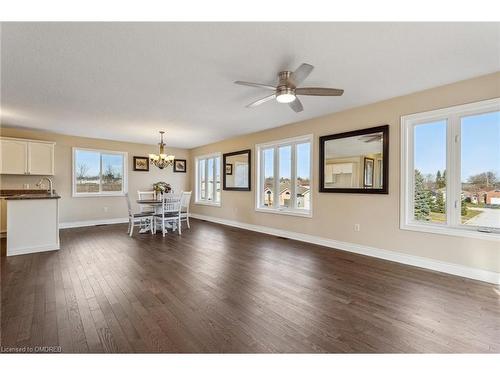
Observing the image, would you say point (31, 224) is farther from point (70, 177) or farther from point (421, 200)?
point (421, 200)

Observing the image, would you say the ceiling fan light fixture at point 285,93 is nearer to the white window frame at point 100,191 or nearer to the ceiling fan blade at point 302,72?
the ceiling fan blade at point 302,72

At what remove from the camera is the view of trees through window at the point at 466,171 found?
9.75ft

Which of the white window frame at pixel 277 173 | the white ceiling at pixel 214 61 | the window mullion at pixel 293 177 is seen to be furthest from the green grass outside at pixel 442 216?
the window mullion at pixel 293 177

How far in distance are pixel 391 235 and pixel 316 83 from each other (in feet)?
8.49

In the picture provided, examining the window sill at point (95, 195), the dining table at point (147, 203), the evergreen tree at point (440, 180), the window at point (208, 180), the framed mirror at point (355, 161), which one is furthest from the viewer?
the window at point (208, 180)

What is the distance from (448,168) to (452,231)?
852 mm

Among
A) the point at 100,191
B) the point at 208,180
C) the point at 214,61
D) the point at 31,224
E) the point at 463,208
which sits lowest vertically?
the point at 31,224

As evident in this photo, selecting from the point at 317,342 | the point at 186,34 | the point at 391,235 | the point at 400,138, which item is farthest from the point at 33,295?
the point at 400,138

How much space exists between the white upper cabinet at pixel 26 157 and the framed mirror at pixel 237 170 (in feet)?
14.4

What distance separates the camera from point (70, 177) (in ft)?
21.3

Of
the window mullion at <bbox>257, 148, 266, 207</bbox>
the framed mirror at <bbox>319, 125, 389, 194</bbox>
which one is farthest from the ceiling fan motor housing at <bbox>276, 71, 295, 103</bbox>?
the window mullion at <bbox>257, 148, 266, 207</bbox>

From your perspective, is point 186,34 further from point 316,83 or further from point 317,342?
point 317,342

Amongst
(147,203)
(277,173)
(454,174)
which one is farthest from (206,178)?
(454,174)

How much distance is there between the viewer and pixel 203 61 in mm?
2625
